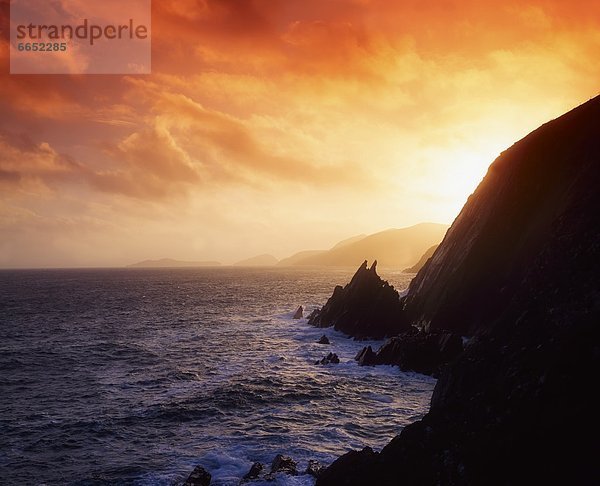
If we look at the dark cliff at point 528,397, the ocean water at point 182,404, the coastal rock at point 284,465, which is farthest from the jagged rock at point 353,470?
the coastal rock at point 284,465

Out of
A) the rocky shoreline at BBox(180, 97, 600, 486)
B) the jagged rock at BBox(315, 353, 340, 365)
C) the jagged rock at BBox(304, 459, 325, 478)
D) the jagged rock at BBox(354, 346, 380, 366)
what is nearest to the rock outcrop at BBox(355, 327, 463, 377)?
the jagged rock at BBox(354, 346, 380, 366)

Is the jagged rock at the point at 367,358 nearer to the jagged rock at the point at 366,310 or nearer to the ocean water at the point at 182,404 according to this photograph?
the ocean water at the point at 182,404

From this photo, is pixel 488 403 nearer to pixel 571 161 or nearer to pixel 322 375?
pixel 322 375

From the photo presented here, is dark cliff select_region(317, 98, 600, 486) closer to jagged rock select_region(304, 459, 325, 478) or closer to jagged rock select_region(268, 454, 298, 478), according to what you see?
jagged rock select_region(304, 459, 325, 478)

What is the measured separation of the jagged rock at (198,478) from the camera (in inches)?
772

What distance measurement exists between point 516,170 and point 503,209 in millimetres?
4969

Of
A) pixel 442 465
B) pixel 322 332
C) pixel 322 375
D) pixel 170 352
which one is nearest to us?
pixel 442 465

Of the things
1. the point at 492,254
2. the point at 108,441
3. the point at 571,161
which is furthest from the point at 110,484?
the point at 571,161

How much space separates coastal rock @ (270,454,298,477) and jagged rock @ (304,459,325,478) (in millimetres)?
707

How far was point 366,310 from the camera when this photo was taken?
60.9 meters

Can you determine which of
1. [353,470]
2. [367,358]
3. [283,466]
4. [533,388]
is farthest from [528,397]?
[367,358]

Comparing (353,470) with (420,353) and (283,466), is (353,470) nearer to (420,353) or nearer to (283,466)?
(283,466)

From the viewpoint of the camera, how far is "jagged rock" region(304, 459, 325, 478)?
797 inches

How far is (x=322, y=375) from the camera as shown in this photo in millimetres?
40312
